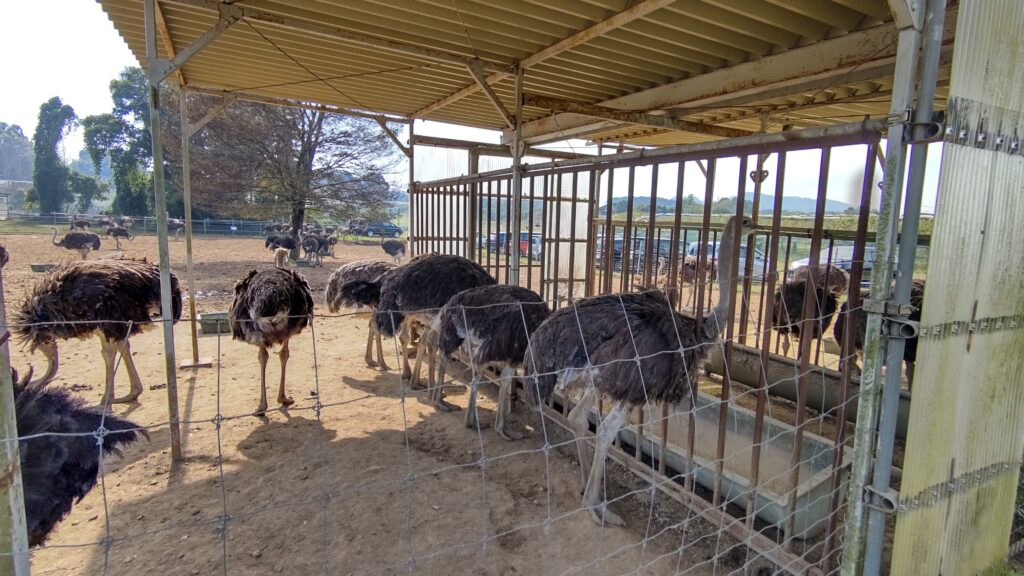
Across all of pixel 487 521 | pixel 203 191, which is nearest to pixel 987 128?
pixel 487 521

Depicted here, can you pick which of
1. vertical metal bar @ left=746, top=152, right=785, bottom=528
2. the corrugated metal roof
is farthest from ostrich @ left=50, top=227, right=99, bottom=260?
vertical metal bar @ left=746, top=152, right=785, bottom=528

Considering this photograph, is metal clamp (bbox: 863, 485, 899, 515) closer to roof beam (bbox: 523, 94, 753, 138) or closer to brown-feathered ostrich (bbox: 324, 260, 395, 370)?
roof beam (bbox: 523, 94, 753, 138)

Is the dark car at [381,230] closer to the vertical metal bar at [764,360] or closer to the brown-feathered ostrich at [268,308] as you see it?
the brown-feathered ostrich at [268,308]

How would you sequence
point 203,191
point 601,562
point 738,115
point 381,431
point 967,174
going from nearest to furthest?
point 967,174 < point 601,562 < point 381,431 < point 738,115 < point 203,191

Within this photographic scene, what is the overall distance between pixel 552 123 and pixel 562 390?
15.9 feet

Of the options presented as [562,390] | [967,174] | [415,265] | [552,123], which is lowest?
[562,390]

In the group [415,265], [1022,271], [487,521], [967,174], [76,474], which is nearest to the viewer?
[967,174]

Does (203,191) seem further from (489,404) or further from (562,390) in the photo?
(562,390)

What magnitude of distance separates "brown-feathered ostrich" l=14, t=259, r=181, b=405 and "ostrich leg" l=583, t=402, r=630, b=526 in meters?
3.76

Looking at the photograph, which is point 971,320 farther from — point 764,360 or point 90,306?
point 90,306

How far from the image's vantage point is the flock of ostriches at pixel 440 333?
8.62 feet

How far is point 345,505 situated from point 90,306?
319 centimetres

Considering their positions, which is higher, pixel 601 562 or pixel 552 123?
pixel 552 123

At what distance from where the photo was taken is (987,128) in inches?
75.8
